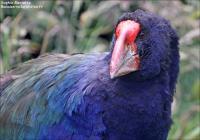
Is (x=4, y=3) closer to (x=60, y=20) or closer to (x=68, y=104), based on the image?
(x=60, y=20)

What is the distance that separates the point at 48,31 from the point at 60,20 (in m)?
0.13

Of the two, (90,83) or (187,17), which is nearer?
(90,83)

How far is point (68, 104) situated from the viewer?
272 cm

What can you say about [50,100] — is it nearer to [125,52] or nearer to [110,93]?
[110,93]

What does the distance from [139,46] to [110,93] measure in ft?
0.88

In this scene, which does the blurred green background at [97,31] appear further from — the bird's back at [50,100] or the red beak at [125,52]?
the red beak at [125,52]

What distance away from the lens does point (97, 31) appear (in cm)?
479

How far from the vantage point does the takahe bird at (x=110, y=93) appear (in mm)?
2520

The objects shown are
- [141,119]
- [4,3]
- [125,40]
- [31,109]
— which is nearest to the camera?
[125,40]

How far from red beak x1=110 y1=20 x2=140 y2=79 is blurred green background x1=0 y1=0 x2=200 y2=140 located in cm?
186

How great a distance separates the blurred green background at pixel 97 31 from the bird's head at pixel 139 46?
182 centimetres

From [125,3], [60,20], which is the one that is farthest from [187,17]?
[60,20]

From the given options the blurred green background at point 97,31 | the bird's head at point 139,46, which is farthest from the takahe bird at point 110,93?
the blurred green background at point 97,31

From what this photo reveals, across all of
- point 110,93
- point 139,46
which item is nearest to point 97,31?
point 110,93
